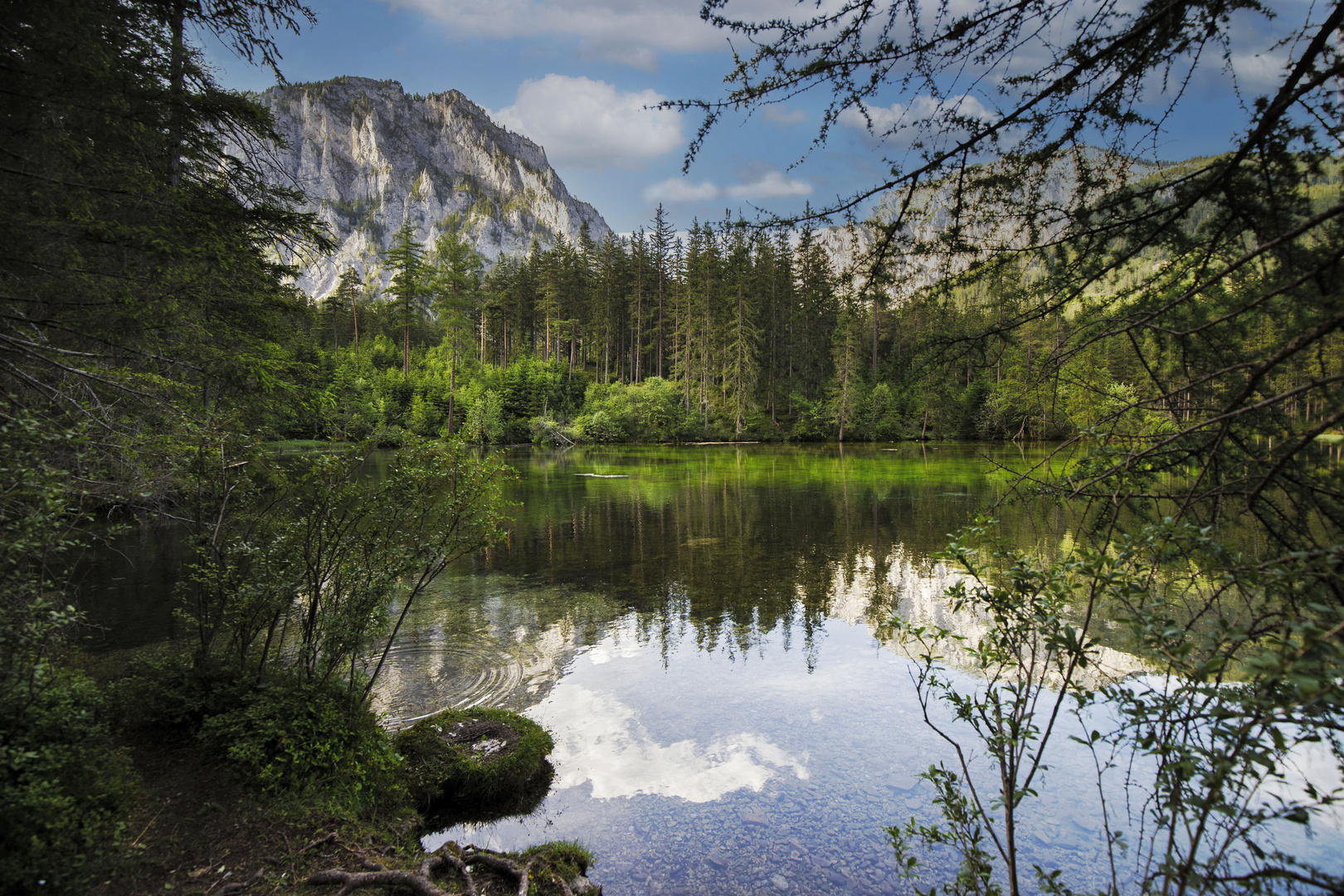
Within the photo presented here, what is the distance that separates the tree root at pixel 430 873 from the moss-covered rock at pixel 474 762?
99 cm

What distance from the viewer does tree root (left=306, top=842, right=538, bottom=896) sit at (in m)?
3.33

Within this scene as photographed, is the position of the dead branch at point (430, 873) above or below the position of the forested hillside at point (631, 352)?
below

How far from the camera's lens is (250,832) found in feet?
12.1

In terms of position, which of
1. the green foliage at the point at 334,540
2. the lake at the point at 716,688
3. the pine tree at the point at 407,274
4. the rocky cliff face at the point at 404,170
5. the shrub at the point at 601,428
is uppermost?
the rocky cliff face at the point at 404,170

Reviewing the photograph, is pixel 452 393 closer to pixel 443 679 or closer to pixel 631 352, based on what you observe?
pixel 631 352

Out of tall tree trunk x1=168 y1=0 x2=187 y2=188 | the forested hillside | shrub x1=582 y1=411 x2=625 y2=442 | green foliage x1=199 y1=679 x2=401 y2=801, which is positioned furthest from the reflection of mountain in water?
shrub x1=582 y1=411 x2=625 y2=442

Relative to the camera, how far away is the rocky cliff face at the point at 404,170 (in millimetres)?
158375

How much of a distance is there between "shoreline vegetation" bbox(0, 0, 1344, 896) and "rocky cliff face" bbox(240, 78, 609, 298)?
158030 millimetres

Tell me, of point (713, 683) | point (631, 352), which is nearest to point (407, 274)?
point (631, 352)

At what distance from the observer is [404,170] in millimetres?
175375

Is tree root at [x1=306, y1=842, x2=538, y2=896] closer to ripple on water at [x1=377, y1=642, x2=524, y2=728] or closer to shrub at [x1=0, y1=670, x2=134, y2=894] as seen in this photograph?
shrub at [x1=0, y1=670, x2=134, y2=894]

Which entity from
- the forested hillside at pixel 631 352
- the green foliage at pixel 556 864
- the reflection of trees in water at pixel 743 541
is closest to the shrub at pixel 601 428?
the forested hillside at pixel 631 352

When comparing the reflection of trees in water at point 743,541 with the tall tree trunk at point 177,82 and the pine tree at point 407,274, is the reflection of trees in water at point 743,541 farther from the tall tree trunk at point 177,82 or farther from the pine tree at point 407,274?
the pine tree at point 407,274

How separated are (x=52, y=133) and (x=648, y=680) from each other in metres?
7.33
